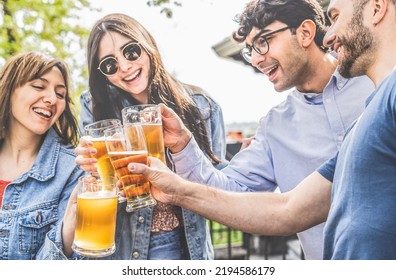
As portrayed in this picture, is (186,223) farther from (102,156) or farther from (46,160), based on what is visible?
(46,160)

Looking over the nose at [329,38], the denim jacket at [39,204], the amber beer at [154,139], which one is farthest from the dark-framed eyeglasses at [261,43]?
the denim jacket at [39,204]

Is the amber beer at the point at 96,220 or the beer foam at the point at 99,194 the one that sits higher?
the beer foam at the point at 99,194

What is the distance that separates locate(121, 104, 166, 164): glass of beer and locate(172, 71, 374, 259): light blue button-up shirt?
0.19m

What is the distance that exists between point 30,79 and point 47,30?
0.82 feet

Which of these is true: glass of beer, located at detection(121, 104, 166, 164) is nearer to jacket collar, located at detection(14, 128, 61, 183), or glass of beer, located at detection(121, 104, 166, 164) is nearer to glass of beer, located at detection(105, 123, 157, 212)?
glass of beer, located at detection(105, 123, 157, 212)

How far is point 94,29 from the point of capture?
1.76 meters

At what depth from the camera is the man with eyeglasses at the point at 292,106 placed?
166 cm

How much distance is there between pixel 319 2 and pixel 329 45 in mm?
187

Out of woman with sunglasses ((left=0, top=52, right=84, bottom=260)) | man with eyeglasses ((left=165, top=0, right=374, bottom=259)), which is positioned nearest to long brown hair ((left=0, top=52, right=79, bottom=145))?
woman with sunglasses ((left=0, top=52, right=84, bottom=260))

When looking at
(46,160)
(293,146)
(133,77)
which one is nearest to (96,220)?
(46,160)

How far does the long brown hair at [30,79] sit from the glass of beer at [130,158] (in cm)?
41

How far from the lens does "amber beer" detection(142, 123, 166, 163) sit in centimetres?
147

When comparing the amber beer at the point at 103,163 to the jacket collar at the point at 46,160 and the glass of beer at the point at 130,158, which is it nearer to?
the glass of beer at the point at 130,158
